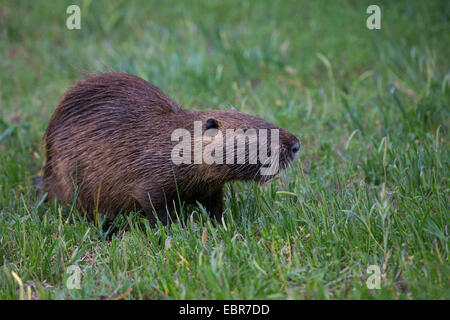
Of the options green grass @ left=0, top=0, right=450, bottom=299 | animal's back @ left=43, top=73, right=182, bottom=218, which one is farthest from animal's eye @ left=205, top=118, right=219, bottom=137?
green grass @ left=0, top=0, right=450, bottom=299

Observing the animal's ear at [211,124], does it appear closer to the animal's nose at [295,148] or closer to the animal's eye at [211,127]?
the animal's eye at [211,127]

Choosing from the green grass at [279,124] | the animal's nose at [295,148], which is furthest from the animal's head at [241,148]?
the green grass at [279,124]

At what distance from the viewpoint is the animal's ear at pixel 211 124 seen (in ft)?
9.91

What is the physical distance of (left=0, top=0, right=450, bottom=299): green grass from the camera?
8.17ft

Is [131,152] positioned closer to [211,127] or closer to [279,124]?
[211,127]

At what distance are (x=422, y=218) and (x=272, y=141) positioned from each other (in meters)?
0.88

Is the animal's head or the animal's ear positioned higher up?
the animal's ear

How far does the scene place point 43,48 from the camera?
6.26 metres

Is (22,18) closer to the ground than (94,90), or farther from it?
farther from it

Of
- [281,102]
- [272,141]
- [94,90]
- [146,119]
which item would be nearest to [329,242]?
[272,141]

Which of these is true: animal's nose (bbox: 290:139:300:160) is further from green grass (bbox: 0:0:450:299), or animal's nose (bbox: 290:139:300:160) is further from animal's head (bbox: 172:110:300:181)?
green grass (bbox: 0:0:450:299)
